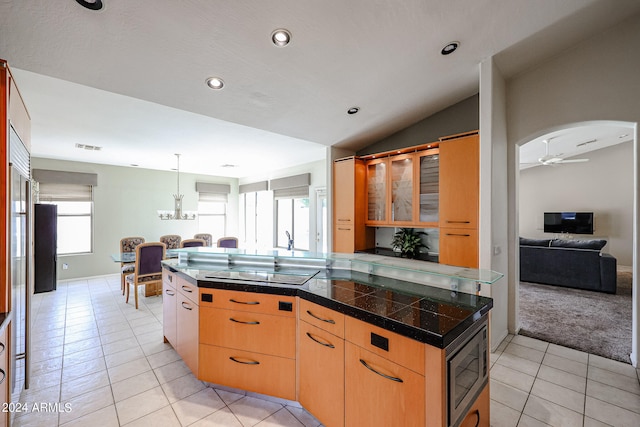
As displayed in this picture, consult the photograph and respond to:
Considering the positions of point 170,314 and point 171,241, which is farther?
point 171,241

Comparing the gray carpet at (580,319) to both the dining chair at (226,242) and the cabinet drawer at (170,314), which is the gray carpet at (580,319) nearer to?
the cabinet drawer at (170,314)

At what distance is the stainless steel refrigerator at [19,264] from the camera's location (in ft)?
5.64

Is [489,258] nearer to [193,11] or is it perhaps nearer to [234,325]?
[234,325]

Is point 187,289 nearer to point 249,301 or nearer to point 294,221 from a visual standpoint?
point 249,301

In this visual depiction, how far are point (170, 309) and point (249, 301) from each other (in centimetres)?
125

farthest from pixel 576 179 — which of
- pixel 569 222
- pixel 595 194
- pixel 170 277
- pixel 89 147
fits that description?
pixel 89 147

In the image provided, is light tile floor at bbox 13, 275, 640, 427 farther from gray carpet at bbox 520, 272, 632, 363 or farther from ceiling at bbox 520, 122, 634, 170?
ceiling at bbox 520, 122, 634, 170

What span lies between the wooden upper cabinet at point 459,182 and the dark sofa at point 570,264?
11.3 ft

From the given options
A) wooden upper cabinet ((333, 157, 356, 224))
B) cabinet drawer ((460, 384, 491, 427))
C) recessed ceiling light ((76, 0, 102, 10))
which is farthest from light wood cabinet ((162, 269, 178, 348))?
wooden upper cabinet ((333, 157, 356, 224))

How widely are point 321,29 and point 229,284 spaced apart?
2039 mm

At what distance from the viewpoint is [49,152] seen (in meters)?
4.99

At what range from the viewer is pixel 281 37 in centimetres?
204

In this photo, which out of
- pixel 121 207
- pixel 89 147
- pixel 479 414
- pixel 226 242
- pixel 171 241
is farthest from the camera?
pixel 121 207

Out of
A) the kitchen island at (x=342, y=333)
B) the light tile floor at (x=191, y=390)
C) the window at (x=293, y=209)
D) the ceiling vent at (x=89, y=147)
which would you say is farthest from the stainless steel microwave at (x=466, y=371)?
the ceiling vent at (x=89, y=147)
